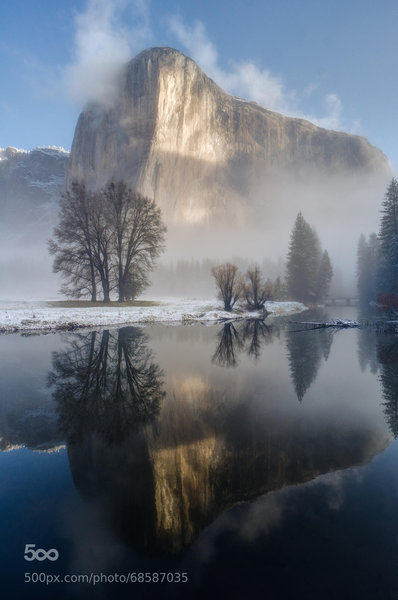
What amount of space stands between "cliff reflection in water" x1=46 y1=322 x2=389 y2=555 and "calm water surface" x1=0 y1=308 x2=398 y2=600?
0.02 metres

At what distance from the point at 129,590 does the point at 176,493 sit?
122 cm

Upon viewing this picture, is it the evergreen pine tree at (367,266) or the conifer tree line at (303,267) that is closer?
the conifer tree line at (303,267)

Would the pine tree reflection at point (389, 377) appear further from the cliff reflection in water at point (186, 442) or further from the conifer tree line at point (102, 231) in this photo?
the conifer tree line at point (102, 231)

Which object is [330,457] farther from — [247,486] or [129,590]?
[129,590]

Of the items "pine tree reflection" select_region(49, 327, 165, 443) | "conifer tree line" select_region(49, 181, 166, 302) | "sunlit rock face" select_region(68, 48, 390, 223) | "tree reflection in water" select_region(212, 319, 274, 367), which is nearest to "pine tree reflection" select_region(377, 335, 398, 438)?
"tree reflection in water" select_region(212, 319, 274, 367)

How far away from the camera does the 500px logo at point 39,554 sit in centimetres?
257

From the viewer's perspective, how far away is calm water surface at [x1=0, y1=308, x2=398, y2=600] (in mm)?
2355

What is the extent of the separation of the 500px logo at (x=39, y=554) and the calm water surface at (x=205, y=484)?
4 cm

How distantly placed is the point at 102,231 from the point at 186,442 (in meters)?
31.1

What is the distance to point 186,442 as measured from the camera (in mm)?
4672

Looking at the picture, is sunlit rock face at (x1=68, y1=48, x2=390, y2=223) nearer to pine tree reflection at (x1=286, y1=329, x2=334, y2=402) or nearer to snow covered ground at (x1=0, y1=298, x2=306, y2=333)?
snow covered ground at (x1=0, y1=298, x2=306, y2=333)

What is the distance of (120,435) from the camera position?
486cm

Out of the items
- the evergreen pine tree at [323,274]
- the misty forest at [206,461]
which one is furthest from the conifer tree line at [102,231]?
the evergreen pine tree at [323,274]

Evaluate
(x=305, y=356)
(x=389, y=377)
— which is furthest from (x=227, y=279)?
(x=389, y=377)
